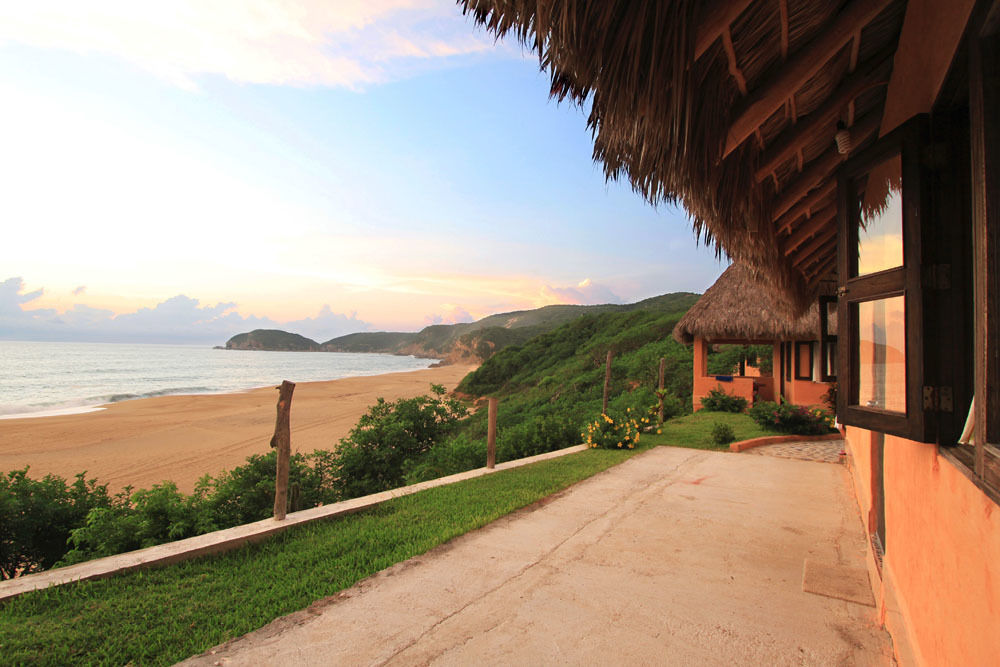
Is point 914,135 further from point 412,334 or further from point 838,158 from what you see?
point 412,334

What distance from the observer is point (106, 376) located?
103 ft

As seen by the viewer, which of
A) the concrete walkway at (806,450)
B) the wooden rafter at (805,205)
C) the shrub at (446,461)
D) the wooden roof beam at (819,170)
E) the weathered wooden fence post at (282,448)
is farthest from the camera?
the concrete walkway at (806,450)

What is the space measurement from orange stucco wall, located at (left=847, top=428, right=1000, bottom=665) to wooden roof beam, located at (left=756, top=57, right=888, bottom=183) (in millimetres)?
1543

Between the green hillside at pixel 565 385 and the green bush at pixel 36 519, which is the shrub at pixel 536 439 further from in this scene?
the green bush at pixel 36 519

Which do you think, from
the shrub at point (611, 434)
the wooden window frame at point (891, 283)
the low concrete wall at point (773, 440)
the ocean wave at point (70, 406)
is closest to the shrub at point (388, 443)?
the shrub at point (611, 434)

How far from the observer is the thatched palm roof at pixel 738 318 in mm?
10492

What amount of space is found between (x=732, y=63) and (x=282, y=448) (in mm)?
4006

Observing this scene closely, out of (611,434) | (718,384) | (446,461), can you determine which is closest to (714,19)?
(446,461)

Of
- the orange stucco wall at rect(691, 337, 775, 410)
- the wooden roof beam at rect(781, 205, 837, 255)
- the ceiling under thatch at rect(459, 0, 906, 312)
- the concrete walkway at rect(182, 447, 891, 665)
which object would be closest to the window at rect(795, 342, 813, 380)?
the orange stucco wall at rect(691, 337, 775, 410)

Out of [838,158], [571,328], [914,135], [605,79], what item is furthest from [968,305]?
[571,328]

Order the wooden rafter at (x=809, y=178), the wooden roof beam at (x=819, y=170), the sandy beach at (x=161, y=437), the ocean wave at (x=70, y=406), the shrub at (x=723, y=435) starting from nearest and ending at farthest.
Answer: the wooden roof beam at (x=819, y=170) → the wooden rafter at (x=809, y=178) → the shrub at (x=723, y=435) → the sandy beach at (x=161, y=437) → the ocean wave at (x=70, y=406)

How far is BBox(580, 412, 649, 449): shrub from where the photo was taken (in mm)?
7410

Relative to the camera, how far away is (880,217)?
6.78 ft

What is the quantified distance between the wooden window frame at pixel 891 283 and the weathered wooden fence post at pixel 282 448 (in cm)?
364
